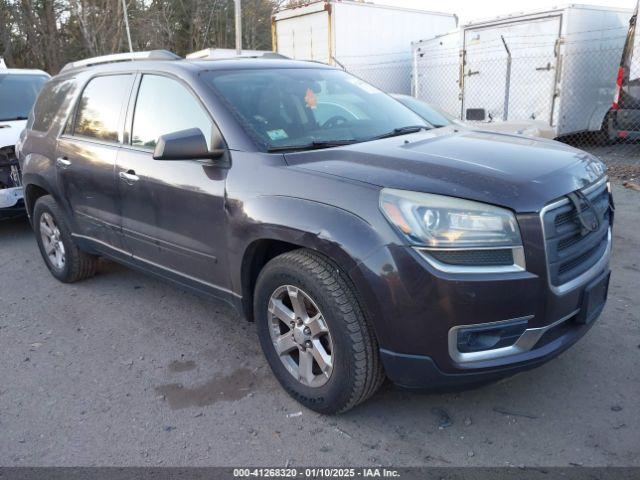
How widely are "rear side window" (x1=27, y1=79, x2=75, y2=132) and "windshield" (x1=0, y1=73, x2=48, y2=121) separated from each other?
2706mm

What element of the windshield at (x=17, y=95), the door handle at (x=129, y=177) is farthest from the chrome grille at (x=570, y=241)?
the windshield at (x=17, y=95)

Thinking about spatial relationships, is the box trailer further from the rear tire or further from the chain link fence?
the rear tire

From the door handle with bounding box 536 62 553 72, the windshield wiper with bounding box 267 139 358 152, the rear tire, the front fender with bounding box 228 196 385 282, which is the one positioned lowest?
the rear tire

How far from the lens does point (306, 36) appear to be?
43.2 feet

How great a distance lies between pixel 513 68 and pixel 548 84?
0.80 m

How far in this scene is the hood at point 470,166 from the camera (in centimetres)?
238

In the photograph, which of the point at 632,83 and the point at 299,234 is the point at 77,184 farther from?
the point at 632,83

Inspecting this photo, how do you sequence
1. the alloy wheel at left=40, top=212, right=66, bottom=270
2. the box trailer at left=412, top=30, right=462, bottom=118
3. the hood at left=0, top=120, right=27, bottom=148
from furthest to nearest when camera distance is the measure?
the box trailer at left=412, top=30, right=462, bottom=118 → the hood at left=0, top=120, right=27, bottom=148 → the alloy wheel at left=40, top=212, right=66, bottom=270

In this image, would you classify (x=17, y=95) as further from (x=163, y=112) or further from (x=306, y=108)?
(x=306, y=108)

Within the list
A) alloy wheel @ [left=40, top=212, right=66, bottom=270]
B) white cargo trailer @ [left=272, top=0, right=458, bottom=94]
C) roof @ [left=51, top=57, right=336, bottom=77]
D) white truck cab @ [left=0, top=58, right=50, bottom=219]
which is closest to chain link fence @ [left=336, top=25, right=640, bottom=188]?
white cargo trailer @ [left=272, top=0, right=458, bottom=94]

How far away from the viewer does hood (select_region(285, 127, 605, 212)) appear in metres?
2.38

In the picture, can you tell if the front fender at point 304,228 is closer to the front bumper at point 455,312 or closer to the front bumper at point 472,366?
the front bumper at point 455,312

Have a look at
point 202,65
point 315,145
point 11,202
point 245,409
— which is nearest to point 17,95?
point 11,202

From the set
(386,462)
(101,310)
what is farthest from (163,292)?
(386,462)
